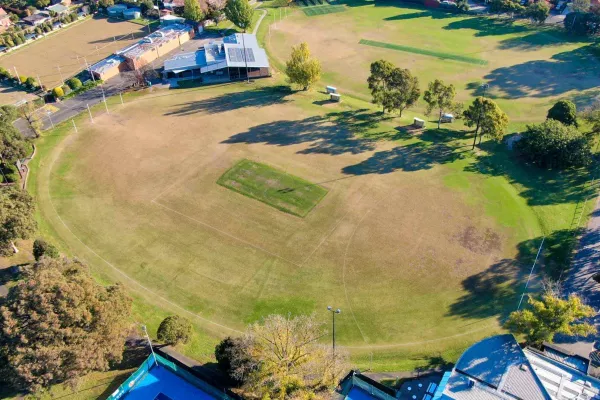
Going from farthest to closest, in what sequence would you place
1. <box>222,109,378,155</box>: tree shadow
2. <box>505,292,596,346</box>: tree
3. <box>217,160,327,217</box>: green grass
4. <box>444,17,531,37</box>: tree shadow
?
<box>444,17,531,37</box>: tree shadow < <box>222,109,378,155</box>: tree shadow < <box>217,160,327,217</box>: green grass < <box>505,292,596,346</box>: tree

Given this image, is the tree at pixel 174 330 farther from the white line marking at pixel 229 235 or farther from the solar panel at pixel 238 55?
the solar panel at pixel 238 55

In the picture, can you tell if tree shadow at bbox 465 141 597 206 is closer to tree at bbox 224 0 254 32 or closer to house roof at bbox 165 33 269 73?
house roof at bbox 165 33 269 73

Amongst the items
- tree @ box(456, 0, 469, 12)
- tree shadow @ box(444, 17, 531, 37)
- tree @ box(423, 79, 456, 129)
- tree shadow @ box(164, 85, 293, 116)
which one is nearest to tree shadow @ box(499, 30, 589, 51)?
tree shadow @ box(444, 17, 531, 37)

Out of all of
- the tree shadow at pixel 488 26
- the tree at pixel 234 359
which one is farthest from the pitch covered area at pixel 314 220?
the tree shadow at pixel 488 26

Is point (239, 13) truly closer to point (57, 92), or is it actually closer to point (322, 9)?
point (322, 9)

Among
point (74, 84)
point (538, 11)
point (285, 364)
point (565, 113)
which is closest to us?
point (285, 364)

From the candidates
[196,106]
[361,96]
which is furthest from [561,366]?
[196,106]

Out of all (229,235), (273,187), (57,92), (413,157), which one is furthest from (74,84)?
(413,157)
